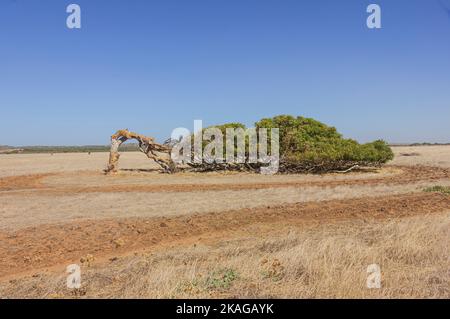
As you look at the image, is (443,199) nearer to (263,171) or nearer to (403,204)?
(403,204)

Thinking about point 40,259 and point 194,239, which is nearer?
point 40,259

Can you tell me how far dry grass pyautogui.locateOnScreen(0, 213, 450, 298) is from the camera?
5488mm

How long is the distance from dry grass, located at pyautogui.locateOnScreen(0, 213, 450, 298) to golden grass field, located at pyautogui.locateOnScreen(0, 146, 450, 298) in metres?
0.02

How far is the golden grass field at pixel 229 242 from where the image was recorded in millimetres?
5797

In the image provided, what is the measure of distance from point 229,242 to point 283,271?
11.0 ft

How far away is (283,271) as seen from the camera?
6.35 m

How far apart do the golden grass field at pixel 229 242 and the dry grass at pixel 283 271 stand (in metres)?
0.02

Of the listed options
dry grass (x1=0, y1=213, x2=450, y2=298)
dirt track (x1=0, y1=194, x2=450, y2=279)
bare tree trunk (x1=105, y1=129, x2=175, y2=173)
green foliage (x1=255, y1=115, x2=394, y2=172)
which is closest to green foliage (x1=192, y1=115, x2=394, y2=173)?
green foliage (x1=255, y1=115, x2=394, y2=172)

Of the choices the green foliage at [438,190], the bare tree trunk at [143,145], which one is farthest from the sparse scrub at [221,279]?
the bare tree trunk at [143,145]

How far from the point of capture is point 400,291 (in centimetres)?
542

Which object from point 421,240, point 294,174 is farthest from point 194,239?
point 294,174

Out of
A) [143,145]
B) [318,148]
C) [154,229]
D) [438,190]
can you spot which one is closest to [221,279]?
[154,229]

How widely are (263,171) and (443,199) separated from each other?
15.4 meters

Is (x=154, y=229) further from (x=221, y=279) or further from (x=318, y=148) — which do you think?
(x=318, y=148)
